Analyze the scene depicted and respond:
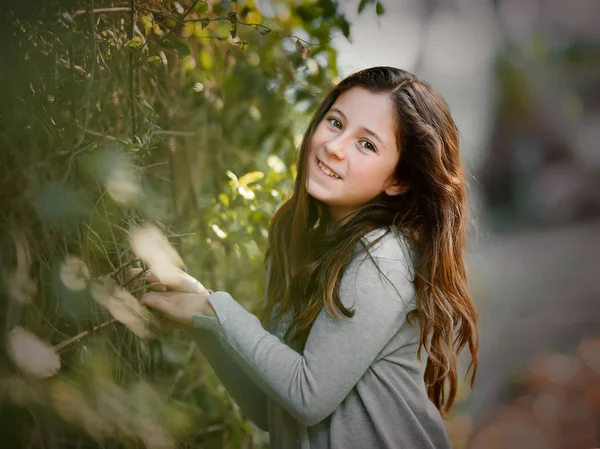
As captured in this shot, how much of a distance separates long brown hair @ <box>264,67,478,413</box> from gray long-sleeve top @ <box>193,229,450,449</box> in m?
0.04

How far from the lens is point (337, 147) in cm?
153

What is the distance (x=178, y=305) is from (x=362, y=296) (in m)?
0.38

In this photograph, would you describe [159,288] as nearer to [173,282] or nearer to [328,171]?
[173,282]

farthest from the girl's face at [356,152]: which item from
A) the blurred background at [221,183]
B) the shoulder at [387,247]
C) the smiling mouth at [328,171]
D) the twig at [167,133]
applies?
the twig at [167,133]

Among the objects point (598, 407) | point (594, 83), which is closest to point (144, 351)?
point (598, 407)

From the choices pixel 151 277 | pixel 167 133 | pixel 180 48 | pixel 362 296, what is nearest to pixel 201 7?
pixel 180 48

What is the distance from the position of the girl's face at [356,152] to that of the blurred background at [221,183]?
243 mm

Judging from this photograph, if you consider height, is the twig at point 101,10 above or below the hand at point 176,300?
above

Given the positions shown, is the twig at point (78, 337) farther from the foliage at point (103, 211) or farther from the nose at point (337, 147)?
the nose at point (337, 147)

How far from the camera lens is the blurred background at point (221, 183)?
110 cm

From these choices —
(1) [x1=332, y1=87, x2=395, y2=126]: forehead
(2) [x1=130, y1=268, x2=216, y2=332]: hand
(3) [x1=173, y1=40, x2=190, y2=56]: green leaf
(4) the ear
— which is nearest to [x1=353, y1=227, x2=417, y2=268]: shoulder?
(4) the ear

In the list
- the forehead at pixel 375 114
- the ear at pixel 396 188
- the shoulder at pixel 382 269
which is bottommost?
the shoulder at pixel 382 269

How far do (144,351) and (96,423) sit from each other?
1.49 feet

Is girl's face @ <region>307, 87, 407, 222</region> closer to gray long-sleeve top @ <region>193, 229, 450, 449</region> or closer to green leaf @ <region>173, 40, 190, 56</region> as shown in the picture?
gray long-sleeve top @ <region>193, 229, 450, 449</region>
